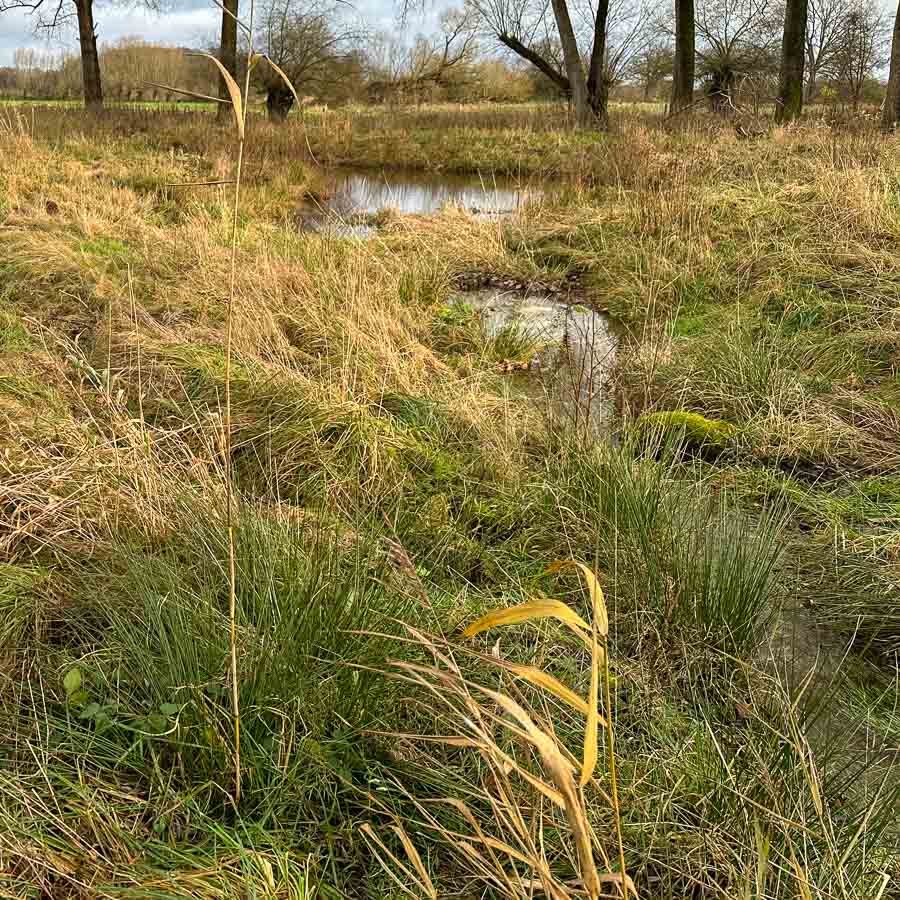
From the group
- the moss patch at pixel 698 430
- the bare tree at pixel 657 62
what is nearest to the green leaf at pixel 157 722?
the moss patch at pixel 698 430

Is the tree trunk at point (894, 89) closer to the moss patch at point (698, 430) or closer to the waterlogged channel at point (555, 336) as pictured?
the waterlogged channel at point (555, 336)

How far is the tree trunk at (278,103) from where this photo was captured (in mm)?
17547

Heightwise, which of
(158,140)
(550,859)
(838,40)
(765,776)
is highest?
(838,40)

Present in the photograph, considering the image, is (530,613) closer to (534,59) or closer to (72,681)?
(72,681)

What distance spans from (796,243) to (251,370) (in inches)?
162

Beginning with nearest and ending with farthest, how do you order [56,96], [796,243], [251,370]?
[251,370]
[796,243]
[56,96]

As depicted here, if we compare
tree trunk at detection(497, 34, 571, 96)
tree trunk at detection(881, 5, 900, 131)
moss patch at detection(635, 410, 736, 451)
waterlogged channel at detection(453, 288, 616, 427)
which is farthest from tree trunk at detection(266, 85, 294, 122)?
moss patch at detection(635, 410, 736, 451)

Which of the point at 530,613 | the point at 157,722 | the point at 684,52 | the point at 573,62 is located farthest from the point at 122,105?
the point at 530,613

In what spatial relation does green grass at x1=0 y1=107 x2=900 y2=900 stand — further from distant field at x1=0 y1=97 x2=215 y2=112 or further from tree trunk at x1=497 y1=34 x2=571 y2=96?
tree trunk at x1=497 y1=34 x2=571 y2=96

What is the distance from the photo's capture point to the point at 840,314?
14.7 ft

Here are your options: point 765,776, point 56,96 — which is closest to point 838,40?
point 765,776

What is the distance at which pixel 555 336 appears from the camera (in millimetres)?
5008

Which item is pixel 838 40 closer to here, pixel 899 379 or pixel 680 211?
pixel 680 211

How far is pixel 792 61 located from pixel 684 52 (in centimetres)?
370
